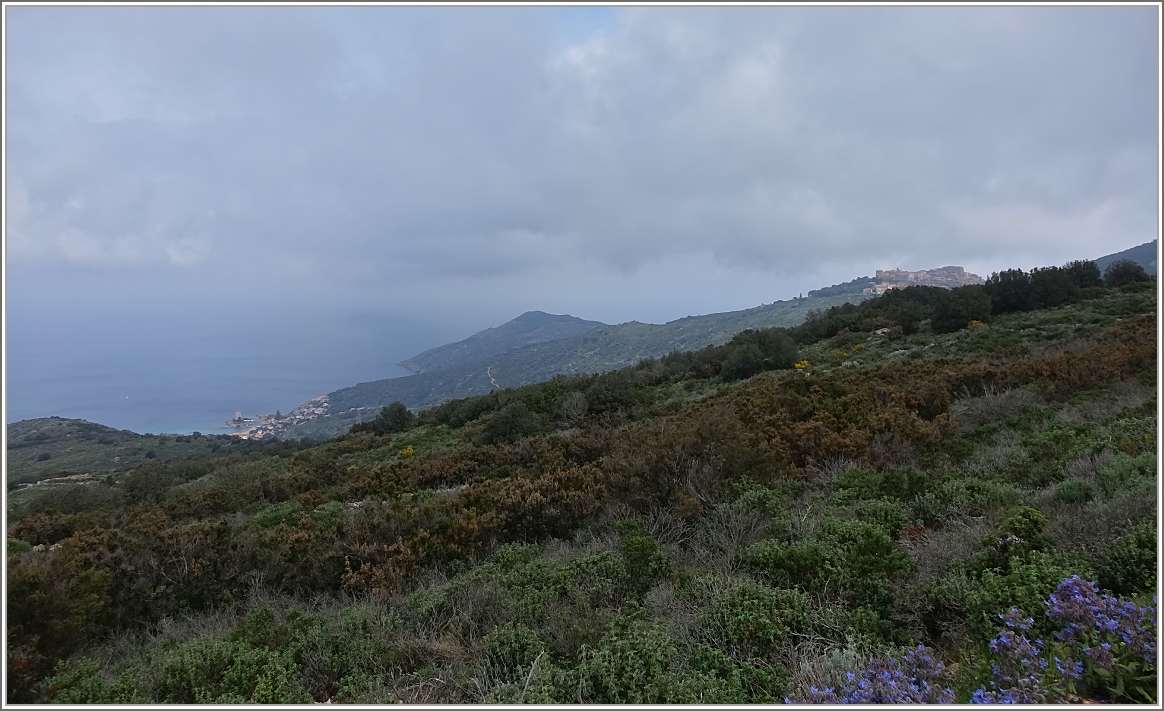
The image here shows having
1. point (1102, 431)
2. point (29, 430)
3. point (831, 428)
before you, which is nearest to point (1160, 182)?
point (1102, 431)

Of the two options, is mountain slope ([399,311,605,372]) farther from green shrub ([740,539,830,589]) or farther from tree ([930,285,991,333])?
green shrub ([740,539,830,589])

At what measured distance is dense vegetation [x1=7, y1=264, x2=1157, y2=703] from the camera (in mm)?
2490

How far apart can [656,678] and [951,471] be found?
5042 mm

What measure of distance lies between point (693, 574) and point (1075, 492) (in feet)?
11.0

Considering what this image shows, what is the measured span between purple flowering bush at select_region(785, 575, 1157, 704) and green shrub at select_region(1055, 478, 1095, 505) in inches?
88.8

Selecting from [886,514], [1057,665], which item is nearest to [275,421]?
[886,514]

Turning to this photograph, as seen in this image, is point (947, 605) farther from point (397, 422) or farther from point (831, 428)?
point (397, 422)

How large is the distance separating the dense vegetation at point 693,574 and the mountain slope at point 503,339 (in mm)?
121507

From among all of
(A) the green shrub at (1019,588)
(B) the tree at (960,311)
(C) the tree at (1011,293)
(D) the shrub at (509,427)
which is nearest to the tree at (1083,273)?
(C) the tree at (1011,293)

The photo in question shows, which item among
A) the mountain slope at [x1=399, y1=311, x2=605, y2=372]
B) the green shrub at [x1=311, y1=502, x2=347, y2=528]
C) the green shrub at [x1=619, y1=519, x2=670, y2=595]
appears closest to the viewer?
the green shrub at [x1=619, y1=519, x2=670, y2=595]

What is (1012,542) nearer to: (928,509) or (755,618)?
(928,509)

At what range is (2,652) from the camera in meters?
2.58

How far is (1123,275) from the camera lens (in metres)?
23.9

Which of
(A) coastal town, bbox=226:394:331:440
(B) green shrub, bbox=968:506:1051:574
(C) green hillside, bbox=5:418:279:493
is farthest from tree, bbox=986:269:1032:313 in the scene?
(A) coastal town, bbox=226:394:331:440
